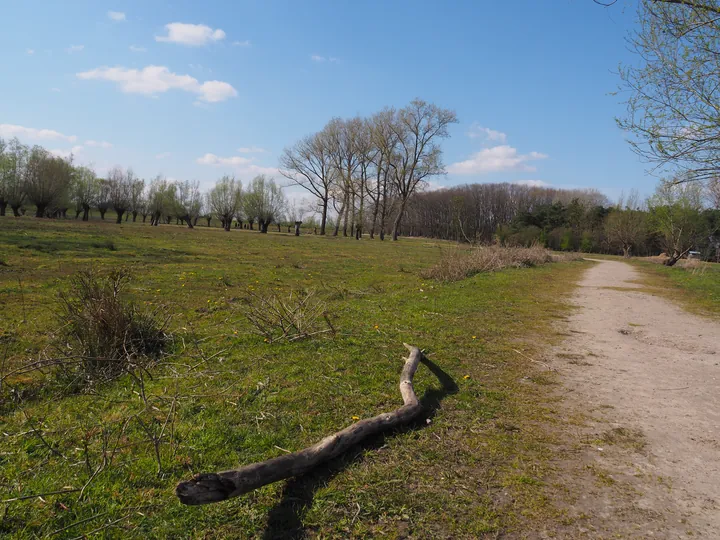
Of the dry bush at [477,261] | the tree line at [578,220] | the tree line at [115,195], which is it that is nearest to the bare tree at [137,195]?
the tree line at [115,195]

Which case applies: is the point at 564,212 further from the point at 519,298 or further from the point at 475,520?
the point at 475,520

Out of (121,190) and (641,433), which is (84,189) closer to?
(121,190)

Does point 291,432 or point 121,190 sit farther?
point 121,190

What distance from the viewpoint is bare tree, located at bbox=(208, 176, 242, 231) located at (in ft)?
227

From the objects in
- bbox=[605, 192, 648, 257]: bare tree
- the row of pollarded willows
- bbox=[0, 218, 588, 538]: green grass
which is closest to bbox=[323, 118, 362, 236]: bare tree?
the row of pollarded willows

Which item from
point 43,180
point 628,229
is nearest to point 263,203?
point 43,180

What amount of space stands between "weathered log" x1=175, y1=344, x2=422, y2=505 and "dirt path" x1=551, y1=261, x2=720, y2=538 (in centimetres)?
134

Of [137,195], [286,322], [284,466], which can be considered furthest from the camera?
[137,195]

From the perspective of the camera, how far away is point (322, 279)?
14.1 meters

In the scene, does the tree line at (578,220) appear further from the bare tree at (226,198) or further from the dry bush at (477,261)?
the bare tree at (226,198)

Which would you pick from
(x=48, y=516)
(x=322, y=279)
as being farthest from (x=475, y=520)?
(x=322, y=279)

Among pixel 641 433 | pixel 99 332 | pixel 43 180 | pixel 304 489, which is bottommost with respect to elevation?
pixel 304 489

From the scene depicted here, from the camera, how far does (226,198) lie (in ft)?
228

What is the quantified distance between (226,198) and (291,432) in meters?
70.4
